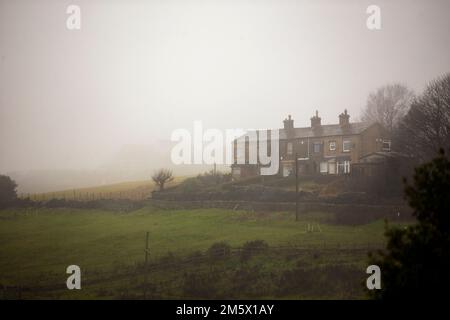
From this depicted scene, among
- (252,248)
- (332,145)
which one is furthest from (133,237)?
(332,145)

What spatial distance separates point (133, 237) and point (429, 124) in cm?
3499

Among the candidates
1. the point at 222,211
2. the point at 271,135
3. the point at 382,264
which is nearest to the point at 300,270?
the point at 382,264

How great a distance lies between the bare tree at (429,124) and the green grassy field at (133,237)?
44.1 ft

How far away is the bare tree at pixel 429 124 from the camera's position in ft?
139

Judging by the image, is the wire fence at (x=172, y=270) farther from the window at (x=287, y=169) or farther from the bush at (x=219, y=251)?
the window at (x=287, y=169)

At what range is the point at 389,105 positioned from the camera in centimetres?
7281

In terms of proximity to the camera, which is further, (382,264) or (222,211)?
(222,211)

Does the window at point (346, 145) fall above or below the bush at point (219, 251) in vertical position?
above

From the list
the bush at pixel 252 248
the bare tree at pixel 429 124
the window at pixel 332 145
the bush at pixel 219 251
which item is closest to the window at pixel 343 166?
the window at pixel 332 145

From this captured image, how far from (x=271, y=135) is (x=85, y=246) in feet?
133

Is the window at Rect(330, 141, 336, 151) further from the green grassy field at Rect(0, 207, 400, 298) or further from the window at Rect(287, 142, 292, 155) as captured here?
the green grassy field at Rect(0, 207, 400, 298)

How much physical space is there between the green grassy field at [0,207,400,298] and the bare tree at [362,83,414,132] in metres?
41.0

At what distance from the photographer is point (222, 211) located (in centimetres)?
4356

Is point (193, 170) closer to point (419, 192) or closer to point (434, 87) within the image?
point (434, 87)
